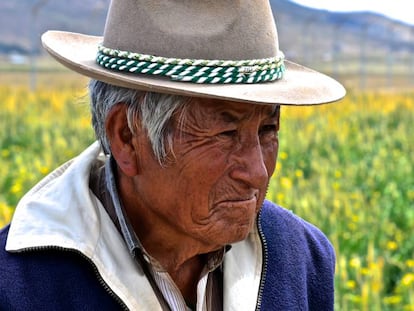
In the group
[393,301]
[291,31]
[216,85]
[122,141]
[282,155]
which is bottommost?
[291,31]

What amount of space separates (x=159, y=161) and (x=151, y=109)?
0.32 ft

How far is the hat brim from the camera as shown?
1.74m

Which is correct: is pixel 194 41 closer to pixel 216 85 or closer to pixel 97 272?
pixel 216 85

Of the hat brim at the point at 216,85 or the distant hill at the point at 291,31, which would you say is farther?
the distant hill at the point at 291,31

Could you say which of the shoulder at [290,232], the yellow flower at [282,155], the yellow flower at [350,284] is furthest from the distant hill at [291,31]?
the shoulder at [290,232]

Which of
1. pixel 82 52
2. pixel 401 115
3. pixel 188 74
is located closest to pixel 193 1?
pixel 188 74

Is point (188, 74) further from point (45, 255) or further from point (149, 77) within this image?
point (45, 255)

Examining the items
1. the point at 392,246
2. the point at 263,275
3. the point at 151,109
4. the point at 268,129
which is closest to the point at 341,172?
the point at 392,246

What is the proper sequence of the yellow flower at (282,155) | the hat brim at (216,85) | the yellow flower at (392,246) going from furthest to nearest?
the yellow flower at (282,155), the yellow flower at (392,246), the hat brim at (216,85)

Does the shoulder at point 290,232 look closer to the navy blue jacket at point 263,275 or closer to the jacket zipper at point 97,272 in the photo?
the navy blue jacket at point 263,275

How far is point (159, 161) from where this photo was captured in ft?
6.01

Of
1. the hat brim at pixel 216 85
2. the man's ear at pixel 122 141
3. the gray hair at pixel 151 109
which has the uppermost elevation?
the hat brim at pixel 216 85

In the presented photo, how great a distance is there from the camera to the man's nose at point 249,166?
1798 mm

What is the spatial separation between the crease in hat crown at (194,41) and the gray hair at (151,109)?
5cm
